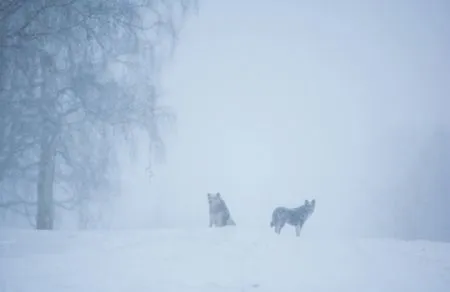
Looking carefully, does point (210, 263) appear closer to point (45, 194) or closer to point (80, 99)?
point (80, 99)

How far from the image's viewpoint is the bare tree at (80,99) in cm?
1152

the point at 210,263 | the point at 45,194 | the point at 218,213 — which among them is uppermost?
the point at 45,194

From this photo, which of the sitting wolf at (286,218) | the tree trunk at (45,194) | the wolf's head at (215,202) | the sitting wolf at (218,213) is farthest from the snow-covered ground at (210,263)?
the wolf's head at (215,202)

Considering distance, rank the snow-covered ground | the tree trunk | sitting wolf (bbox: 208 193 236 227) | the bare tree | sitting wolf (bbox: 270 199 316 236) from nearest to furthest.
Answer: the snow-covered ground < the bare tree < sitting wolf (bbox: 270 199 316 236) < the tree trunk < sitting wolf (bbox: 208 193 236 227)

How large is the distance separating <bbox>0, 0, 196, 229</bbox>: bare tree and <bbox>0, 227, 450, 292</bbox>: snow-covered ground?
13.1 feet

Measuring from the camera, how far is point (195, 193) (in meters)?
82.0

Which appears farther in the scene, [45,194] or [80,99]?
[45,194]

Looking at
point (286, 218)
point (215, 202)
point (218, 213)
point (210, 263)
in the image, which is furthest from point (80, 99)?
point (210, 263)

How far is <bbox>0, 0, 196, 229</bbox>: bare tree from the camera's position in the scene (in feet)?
37.8

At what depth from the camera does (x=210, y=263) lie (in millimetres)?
6965

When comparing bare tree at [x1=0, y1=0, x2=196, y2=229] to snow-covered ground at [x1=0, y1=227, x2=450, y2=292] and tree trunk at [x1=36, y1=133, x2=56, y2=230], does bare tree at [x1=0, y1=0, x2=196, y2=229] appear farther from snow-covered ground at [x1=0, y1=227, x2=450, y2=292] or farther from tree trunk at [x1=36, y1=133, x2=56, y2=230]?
snow-covered ground at [x1=0, y1=227, x2=450, y2=292]

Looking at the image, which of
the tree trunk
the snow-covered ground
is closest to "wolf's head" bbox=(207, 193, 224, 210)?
the snow-covered ground

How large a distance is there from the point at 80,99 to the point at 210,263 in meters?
7.70

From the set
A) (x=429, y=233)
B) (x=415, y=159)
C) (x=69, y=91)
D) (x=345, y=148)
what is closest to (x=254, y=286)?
(x=69, y=91)
